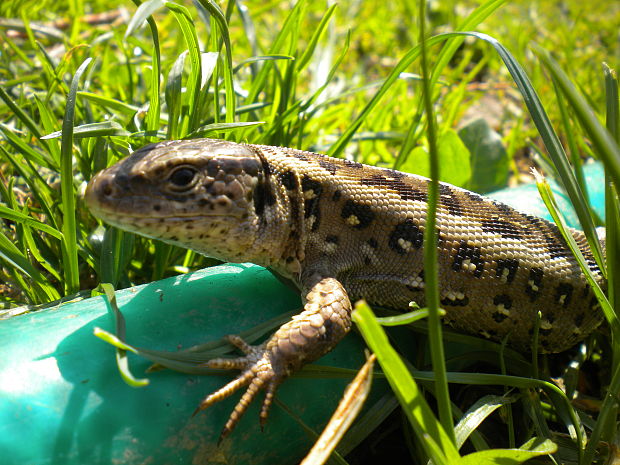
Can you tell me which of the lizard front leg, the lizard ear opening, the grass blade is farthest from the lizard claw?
the grass blade

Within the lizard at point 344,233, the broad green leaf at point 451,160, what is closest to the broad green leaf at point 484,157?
the broad green leaf at point 451,160

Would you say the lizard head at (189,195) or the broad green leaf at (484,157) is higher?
the lizard head at (189,195)

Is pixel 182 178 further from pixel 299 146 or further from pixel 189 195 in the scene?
pixel 299 146

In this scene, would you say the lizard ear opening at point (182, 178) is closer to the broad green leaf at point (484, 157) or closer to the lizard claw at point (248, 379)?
the lizard claw at point (248, 379)

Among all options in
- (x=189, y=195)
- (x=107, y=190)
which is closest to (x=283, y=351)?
(x=189, y=195)

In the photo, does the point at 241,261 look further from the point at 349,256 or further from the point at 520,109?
the point at 520,109

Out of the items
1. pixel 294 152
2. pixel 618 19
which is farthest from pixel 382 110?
pixel 618 19
